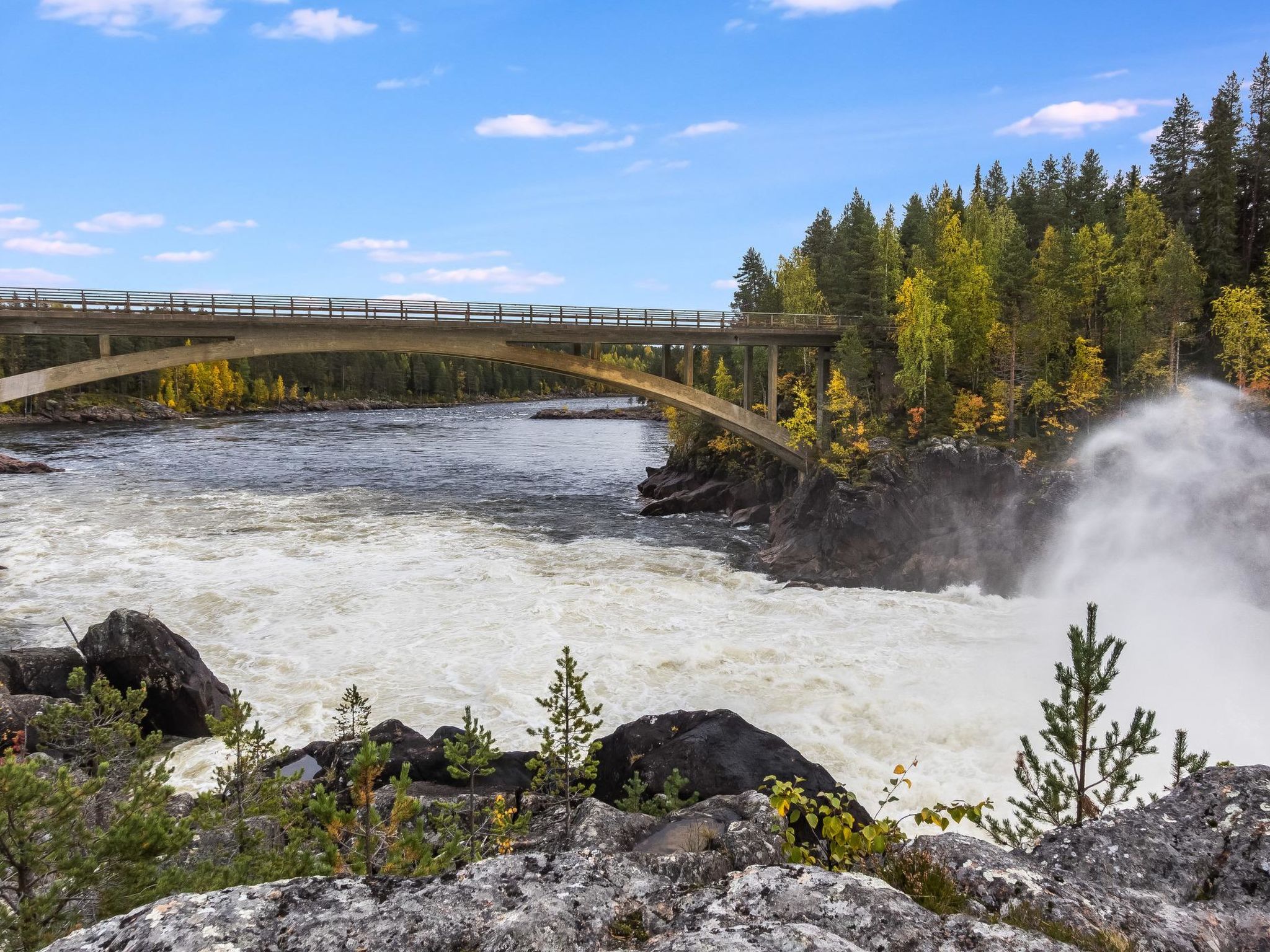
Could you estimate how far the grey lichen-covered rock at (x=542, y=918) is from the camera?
10.3ft

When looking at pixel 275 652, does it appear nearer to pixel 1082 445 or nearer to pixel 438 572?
pixel 438 572

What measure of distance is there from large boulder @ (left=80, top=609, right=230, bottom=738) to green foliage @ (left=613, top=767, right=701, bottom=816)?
8.95 m

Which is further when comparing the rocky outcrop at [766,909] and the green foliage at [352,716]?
the green foliage at [352,716]

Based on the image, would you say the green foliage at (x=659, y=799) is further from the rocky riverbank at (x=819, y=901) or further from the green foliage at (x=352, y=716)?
the green foliage at (x=352, y=716)

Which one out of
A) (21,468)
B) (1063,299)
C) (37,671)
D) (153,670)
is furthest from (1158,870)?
(21,468)

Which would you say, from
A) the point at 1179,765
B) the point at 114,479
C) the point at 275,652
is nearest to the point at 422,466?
the point at 114,479

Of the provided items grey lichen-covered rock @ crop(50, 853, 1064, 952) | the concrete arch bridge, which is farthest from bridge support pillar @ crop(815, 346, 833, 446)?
grey lichen-covered rock @ crop(50, 853, 1064, 952)

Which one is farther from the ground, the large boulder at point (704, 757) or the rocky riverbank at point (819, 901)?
the rocky riverbank at point (819, 901)

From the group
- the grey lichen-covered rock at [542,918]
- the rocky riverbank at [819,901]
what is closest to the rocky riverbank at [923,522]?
the rocky riverbank at [819,901]

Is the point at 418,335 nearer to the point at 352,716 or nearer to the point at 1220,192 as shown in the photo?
the point at 352,716

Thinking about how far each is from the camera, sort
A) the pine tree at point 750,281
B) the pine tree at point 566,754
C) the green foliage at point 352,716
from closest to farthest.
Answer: the pine tree at point 566,754, the green foliage at point 352,716, the pine tree at point 750,281

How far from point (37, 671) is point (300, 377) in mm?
135755

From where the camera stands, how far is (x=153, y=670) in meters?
14.1

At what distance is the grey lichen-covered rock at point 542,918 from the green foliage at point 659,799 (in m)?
6.20
